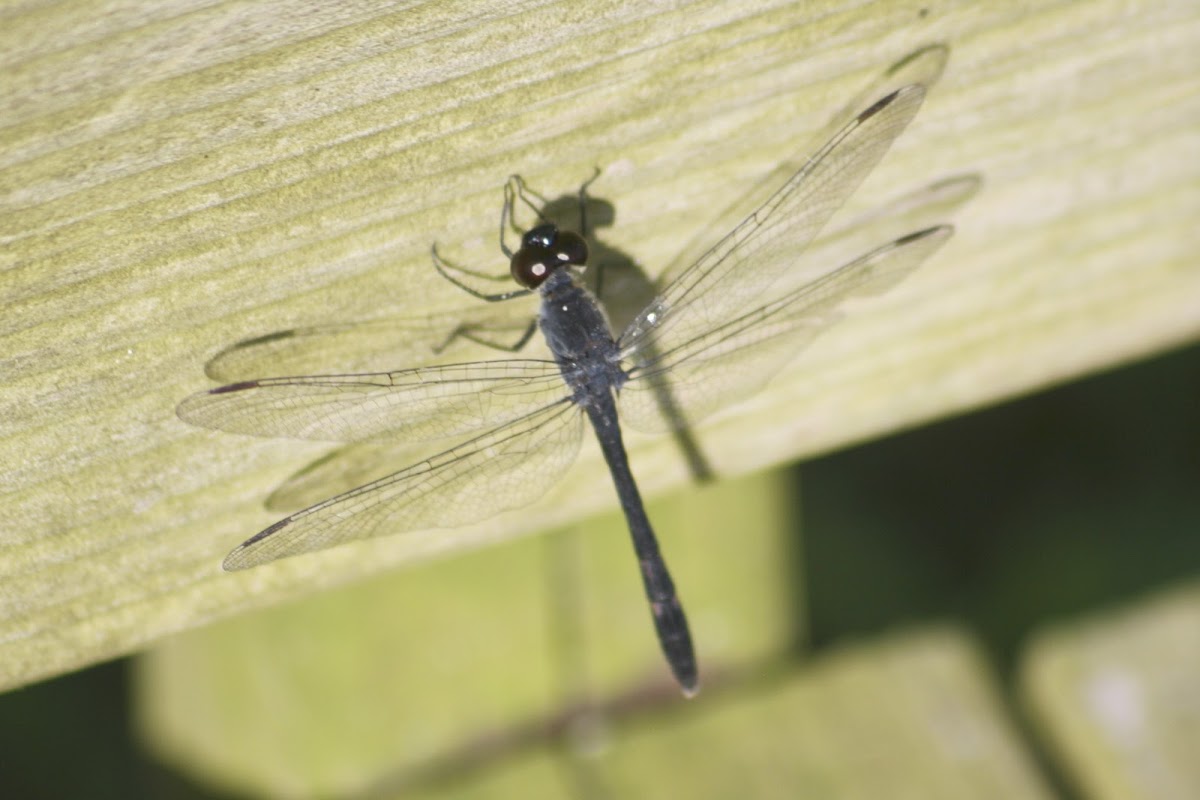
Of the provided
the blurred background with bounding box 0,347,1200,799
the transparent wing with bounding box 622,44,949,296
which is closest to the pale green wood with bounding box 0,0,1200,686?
the transparent wing with bounding box 622,44,949,296

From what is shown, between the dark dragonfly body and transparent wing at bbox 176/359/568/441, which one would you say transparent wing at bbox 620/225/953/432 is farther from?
transparent wing at bbox 176/359/568/441

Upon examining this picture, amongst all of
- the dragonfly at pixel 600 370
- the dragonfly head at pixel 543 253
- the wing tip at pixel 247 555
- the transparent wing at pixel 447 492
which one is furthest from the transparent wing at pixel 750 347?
the wing tip at pixel 247 555

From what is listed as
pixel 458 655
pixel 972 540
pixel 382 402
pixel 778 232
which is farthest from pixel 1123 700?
pixel 382 402

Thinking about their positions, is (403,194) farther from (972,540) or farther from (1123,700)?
(972,540)

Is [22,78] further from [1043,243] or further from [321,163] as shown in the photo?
[1043,243]

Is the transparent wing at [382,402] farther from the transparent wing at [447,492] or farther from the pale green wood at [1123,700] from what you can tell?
the pale green wood at [1123,700]

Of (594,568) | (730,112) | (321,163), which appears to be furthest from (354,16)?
(594,568)
